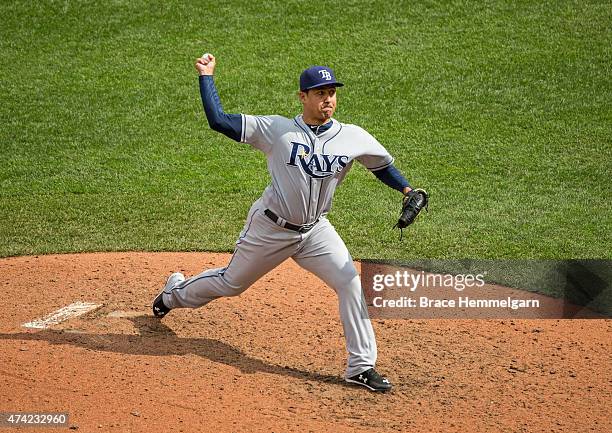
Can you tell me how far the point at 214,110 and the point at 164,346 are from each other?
1.54m

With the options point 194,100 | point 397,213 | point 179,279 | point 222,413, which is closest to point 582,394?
point 222,413

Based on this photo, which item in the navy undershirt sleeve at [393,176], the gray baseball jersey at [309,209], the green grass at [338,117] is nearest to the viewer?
the gray baseball jersey at [309,209]

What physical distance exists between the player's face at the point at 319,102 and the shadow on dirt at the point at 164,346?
1.51 m

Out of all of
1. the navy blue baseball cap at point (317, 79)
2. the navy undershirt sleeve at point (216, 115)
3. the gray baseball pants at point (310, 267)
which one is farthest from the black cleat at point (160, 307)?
the navy blue baseball cap at point (317, 79)

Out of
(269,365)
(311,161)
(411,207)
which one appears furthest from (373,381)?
(311,161)

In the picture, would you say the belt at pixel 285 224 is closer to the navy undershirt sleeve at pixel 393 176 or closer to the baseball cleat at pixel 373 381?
the navy undershirt sleeve at pixel 393 176

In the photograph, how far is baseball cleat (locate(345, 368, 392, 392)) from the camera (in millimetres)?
5574

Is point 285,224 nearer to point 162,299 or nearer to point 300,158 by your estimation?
point 300,158

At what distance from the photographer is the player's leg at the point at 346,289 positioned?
5.65m

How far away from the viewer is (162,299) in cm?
637

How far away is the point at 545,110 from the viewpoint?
10.7m

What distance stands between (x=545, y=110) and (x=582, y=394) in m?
5.65

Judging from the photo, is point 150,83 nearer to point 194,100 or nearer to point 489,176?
point 194,100

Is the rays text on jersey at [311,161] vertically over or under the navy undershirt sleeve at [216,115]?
under
